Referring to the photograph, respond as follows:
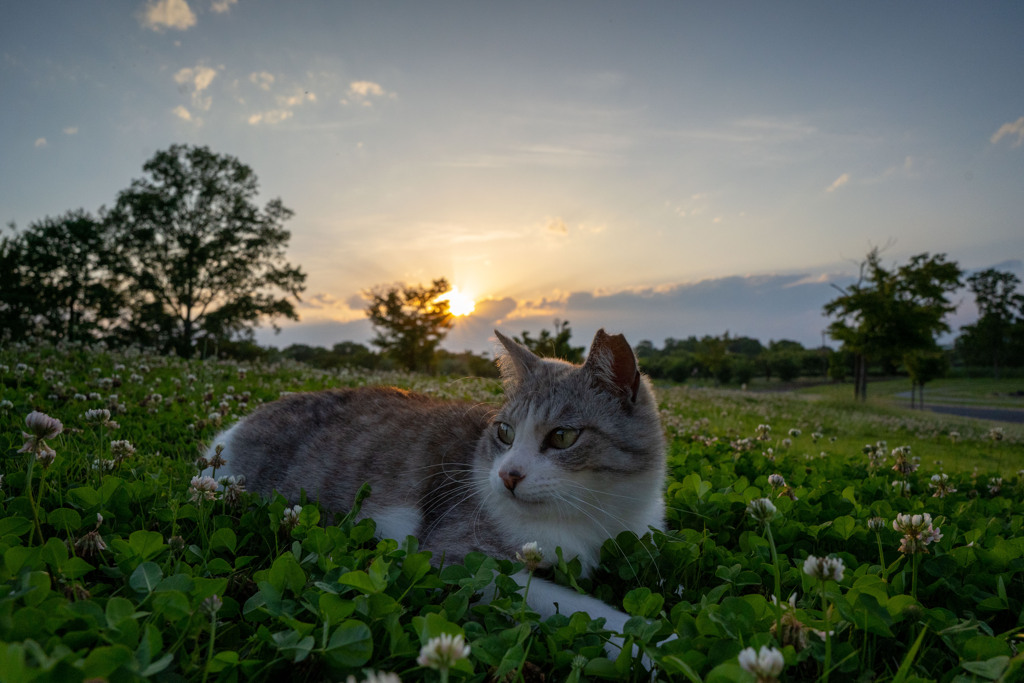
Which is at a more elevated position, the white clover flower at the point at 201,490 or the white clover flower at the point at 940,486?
the white clover flower at the point at 201,490

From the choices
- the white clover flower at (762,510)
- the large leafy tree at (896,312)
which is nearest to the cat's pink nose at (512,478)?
the white clover flower at (762,510)

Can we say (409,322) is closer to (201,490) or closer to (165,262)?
(165,262)

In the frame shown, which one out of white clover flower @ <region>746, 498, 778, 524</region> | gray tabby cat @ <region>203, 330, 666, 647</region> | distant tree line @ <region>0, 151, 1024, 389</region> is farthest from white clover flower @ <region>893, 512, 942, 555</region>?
distant tree line @ <region>0, 151, 1024, 389</region>

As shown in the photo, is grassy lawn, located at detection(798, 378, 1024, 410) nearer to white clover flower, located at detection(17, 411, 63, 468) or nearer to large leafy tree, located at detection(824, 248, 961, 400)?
large leafy tree, located at detection(824, 248, 961, 400)

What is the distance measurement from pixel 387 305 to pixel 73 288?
952 inches

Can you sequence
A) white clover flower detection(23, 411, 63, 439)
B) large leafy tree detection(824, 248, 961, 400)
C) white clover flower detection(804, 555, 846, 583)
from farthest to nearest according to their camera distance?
large leafy tree detection(824, 248, 961, 400)
white clover flower detection(23, 411, 63, 439)
white clover flower detection(804, 555, 846, 583)

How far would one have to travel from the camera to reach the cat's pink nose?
10.3ft

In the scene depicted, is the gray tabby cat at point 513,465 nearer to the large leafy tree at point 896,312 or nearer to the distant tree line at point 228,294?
the distant tree line at point 228,294

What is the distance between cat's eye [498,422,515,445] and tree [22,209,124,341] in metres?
43.9

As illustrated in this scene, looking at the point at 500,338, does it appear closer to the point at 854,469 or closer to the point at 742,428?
the point at 854,469

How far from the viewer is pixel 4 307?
115 feet

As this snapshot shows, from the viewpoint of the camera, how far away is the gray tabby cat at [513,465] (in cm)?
319

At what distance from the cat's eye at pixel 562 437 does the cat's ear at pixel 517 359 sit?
0.72m

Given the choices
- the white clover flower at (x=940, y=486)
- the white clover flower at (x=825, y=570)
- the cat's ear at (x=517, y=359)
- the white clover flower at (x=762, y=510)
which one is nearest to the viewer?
the white clover flower at (x=825, y=570)
